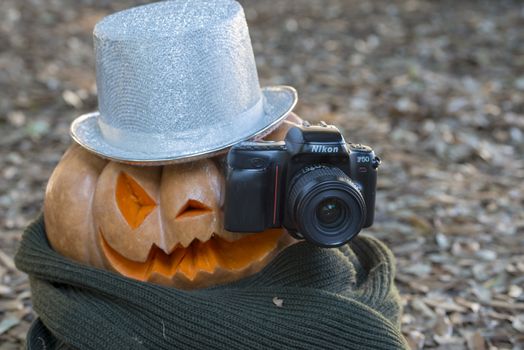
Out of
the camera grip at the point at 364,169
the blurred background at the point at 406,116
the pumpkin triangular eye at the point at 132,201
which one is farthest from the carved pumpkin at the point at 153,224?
the blurred background at the point at 406,116

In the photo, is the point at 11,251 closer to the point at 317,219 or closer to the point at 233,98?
the point at 233,98

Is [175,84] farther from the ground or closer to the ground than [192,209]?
farther from the ground

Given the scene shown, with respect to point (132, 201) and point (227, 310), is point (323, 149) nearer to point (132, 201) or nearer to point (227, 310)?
point (227, 310)

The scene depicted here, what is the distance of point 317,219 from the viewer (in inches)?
73.5

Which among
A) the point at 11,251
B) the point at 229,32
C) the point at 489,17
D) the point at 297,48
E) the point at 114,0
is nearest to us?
the point at 229,32

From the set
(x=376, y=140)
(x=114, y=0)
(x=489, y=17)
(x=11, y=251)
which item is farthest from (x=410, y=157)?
(x=114, y=0)

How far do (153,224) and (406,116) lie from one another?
106 inches

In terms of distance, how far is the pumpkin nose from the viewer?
81.8 inches

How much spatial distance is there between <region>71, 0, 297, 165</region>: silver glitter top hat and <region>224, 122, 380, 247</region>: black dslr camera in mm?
144

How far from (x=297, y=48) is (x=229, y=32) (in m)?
3.85

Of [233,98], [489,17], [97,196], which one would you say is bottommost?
[489,17]

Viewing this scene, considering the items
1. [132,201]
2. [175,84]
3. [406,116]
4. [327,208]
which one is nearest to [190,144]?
[175,84]

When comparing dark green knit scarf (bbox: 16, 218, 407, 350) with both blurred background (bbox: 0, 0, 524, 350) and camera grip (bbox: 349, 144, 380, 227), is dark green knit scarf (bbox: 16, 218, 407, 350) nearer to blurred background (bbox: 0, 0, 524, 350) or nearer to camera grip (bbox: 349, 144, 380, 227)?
camera grip (bbox: 349, 144, 380, 227)

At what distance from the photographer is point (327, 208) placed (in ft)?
6.11
